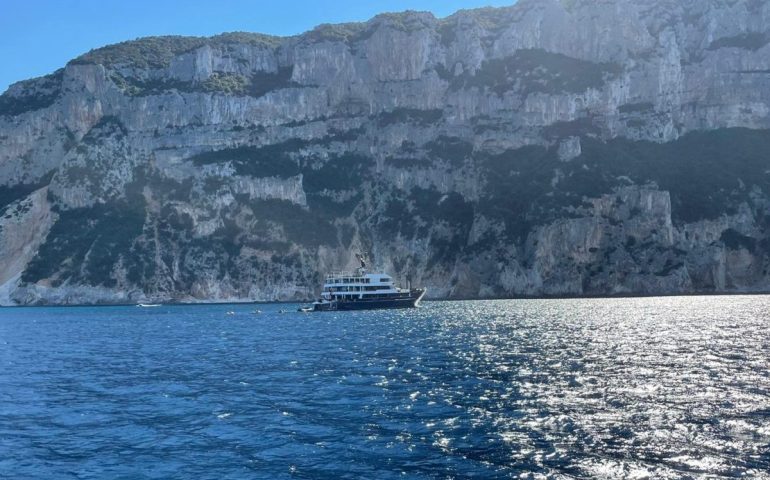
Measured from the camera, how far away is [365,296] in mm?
141000

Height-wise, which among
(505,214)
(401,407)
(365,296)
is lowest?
(401,407)

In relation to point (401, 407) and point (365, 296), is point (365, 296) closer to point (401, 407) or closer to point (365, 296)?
point (365, 296)

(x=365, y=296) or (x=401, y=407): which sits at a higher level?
(x=365, y=296)

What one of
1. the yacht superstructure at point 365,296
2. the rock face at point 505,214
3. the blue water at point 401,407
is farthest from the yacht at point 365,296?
the blue water at point 401,407

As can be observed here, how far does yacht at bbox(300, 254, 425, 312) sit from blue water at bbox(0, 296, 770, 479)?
6399 centimetres

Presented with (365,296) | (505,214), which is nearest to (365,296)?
(365,296)

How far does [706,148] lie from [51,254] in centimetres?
17529

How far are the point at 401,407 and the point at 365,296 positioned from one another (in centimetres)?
10320

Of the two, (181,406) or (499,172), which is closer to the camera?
(181,406)

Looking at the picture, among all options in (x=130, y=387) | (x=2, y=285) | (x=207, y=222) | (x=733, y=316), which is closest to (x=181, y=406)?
(x=130, y=387)

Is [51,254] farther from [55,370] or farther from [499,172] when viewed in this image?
[55,370]

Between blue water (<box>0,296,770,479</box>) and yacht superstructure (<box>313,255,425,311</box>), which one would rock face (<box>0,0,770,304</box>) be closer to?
yacht superstructure (<box>313,255,425,311</box>)

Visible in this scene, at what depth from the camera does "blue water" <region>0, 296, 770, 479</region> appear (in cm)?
2820

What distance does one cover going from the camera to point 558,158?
189 m
